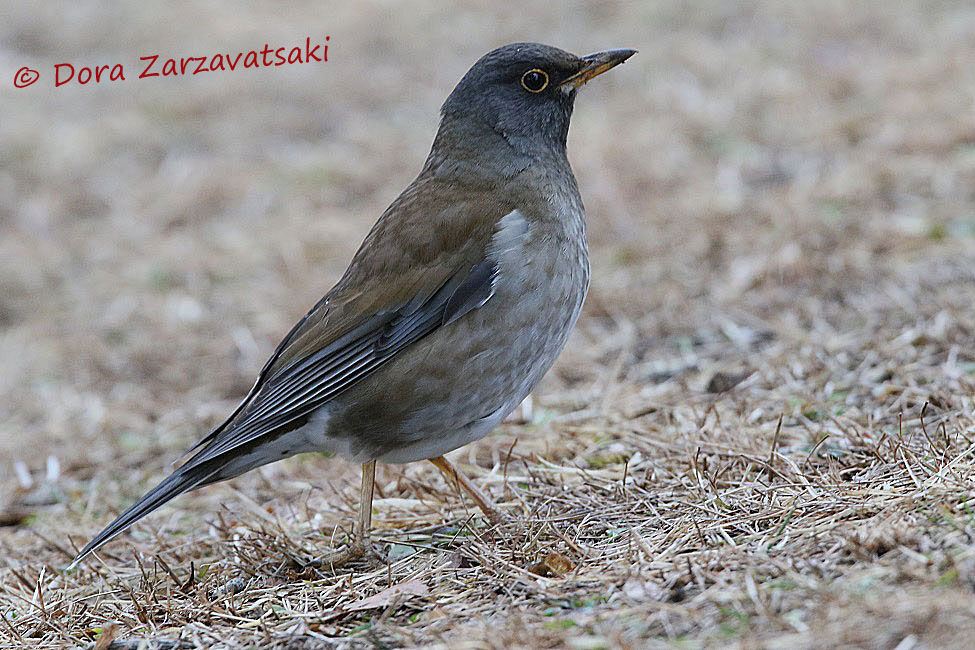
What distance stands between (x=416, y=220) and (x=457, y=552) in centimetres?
134

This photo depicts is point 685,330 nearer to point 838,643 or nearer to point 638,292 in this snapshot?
point 638,292

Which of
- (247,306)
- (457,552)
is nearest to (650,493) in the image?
(457,552)

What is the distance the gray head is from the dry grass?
1374 mm

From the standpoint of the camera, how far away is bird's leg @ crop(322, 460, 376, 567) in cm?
419

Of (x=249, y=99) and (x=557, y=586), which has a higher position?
(x=249, y=99)

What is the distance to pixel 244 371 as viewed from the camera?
707cm

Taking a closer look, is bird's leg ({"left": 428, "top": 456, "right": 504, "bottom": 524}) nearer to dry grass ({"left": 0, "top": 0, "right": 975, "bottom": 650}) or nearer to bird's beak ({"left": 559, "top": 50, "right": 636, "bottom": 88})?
dry grass ({"left": 0, "top": 0, "right": 975, "bottom": 650})

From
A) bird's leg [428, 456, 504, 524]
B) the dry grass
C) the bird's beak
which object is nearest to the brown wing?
the dry grass

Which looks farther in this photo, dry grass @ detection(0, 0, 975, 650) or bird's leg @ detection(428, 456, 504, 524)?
bird's leg @ detection(428, 456, 504, 524)
